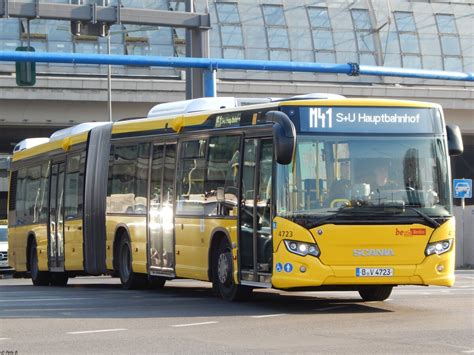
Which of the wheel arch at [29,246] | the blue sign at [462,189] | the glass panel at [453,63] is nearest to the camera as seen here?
the wheel arch at [29,246]

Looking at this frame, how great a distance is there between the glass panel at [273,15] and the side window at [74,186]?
34.3 m

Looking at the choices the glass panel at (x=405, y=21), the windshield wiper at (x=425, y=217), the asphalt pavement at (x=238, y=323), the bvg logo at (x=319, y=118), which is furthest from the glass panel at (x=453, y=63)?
the windshield wiper at (x=425, y=217)

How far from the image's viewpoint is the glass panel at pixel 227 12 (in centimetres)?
5812

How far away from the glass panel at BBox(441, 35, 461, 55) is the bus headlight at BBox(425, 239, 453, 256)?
150 feet

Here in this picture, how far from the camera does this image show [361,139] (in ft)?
57.0

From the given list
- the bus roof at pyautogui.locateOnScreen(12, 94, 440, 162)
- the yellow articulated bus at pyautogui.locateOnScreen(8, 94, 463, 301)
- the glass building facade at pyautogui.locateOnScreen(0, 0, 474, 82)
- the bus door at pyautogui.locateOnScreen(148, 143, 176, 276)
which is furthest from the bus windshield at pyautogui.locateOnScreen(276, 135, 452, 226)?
the glass building facade at pyautogui.locateOnScreen(0, 0, 474, 82)

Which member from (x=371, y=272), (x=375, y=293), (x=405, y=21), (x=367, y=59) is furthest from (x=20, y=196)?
(x=405, y=21)

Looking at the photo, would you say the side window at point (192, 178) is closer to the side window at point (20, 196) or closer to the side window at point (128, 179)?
the side window at point (128, 179)

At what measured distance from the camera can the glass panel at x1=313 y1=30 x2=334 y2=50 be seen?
59.4 metres

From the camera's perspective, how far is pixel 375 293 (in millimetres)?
19078

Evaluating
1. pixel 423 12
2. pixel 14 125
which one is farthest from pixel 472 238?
pixel 423 12

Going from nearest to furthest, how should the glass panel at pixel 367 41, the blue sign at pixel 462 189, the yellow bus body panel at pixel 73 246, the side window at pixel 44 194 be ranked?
the yellow bus body panel at pixel 73 246 → the side window at pixel 44 194 → the blue sign at pixel 462 189 → the glass panel at pixel 367 41

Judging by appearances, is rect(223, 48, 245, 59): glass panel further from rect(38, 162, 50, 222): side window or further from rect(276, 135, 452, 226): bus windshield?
rect(276, 135, 452, 226): bus windshield

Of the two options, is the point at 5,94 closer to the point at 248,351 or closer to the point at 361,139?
the point at 361,139
